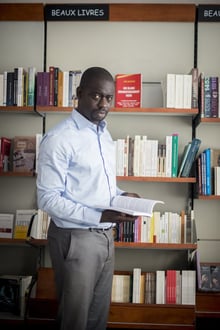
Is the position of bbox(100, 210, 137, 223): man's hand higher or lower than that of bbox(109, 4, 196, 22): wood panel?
lower

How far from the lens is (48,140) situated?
194cm

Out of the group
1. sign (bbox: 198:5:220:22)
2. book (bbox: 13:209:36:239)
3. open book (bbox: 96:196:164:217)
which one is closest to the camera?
open book (bbox: 96:196:164:217)

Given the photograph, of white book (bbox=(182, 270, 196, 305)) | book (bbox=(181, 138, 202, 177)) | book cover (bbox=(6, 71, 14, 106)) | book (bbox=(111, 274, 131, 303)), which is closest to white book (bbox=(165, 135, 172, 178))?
book (bbox=(181, 138, 202, 177))

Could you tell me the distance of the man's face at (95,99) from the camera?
206 centimetres

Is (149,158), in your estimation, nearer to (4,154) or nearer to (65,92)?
(65,92)

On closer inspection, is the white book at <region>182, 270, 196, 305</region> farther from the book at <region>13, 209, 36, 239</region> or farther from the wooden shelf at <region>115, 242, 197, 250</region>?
the book at <region>13, 209, 36, 239</region>

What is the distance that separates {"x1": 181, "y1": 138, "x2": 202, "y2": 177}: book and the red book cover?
502 millimetres

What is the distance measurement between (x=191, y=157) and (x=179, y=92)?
1.62ft

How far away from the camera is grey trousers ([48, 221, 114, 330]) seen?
1875 mm

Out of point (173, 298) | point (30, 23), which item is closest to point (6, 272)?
point (173, 298)

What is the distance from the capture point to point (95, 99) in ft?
6.76

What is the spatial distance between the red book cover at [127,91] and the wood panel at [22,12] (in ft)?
3.02

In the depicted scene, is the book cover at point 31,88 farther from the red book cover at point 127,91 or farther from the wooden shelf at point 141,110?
the red book cover at point 127,91

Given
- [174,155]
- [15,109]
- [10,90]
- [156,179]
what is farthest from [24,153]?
[174,155]
